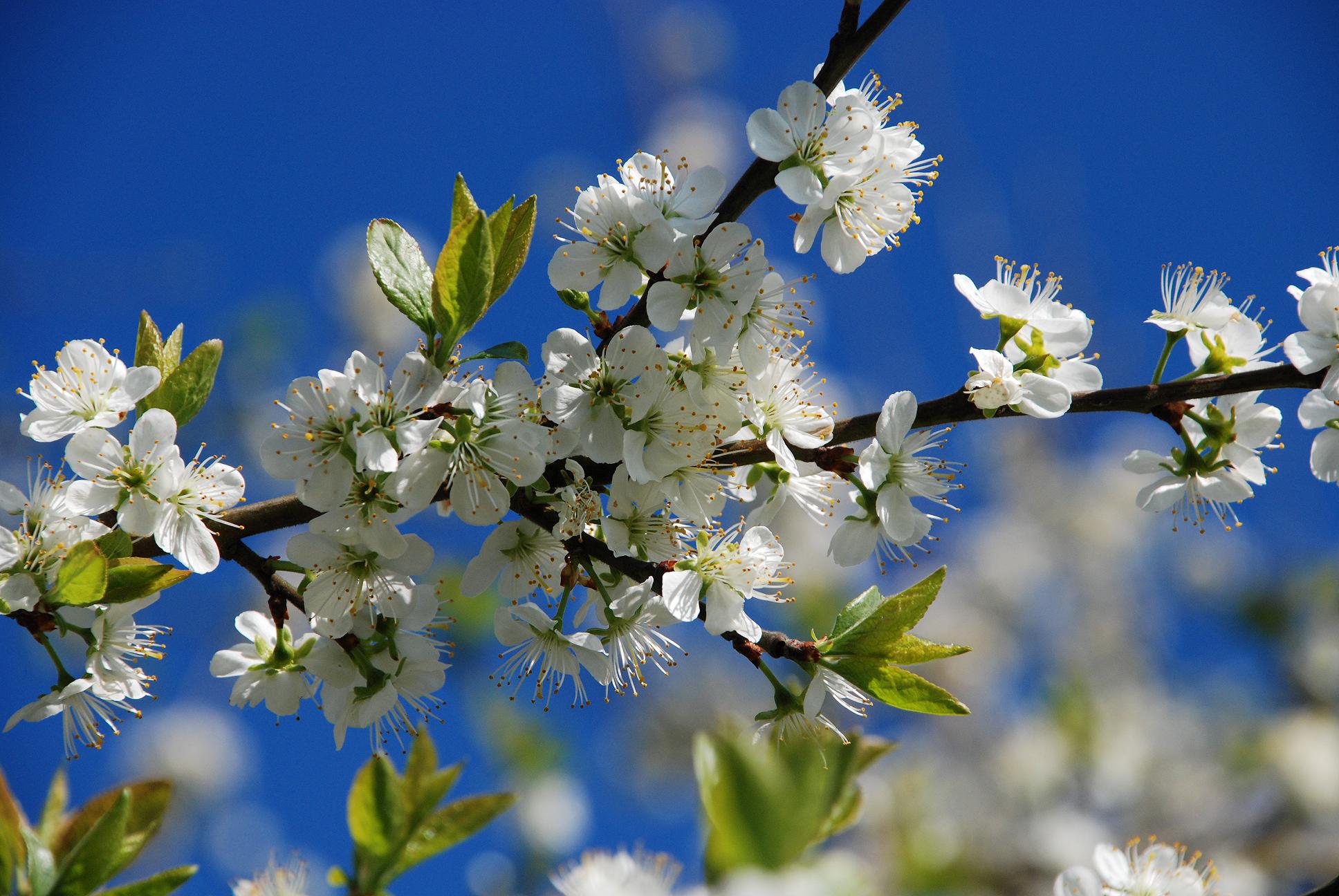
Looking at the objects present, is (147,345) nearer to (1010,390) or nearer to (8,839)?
(8,839)

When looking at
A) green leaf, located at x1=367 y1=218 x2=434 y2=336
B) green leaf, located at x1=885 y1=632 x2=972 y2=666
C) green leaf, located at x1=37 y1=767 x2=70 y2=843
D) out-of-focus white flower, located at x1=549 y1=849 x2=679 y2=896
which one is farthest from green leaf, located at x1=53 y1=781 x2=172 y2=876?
green leaf, located at x1=885 y1=632 x2=972 y2=666

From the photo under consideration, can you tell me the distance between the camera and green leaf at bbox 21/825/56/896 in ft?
4.32

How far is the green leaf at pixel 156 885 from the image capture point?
1.37 m

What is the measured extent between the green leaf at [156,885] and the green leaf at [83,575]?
14.9 inches

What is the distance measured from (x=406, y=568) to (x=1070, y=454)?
10061 millimetres

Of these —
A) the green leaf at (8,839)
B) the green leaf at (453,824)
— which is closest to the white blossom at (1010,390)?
the green leaf at (453,824)

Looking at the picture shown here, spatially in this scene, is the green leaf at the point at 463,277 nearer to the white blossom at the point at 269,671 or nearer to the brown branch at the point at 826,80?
the brown branch at the point at 826,80

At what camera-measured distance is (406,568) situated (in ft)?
4.97

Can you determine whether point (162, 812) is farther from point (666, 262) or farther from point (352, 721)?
point (666, 262)

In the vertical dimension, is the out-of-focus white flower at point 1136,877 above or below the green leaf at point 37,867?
above

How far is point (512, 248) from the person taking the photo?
1512 mm

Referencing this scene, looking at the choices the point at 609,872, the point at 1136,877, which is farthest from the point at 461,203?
the point at 1136,877

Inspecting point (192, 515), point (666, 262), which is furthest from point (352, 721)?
point (666, 262)

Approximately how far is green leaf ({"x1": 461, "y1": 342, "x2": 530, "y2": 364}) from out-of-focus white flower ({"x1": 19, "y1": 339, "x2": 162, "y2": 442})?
53 centimetres
